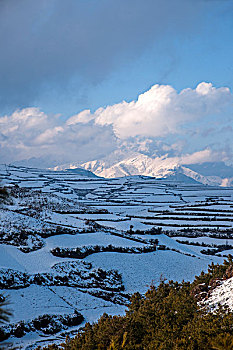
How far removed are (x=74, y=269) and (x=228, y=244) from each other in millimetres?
28599

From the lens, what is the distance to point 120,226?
49.7 meters

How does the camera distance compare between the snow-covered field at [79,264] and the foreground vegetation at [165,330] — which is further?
the snow-covered field at [79,264]

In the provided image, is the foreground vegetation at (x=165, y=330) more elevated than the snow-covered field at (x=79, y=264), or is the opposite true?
the foreground vegetation at (x=165, y=330)

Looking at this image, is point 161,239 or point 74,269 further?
point 161,239

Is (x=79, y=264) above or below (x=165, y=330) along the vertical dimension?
below

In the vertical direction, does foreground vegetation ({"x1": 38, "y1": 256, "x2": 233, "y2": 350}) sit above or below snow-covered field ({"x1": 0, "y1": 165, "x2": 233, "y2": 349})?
above

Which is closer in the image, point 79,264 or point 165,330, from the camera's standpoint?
point 165,330

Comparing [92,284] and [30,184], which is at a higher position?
[30,184]

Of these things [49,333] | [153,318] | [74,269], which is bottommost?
[49,333]

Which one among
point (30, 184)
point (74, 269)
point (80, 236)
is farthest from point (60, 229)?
point (30, 184)

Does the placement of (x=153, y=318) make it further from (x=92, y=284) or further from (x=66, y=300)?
(x=92, y=284)

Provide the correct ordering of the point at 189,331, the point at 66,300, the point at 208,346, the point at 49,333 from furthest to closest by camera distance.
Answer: the point at 66,300
the point at 49,333
the point at 189,331
the point at 208,346

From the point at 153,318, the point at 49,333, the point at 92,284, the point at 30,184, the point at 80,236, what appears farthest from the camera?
the point at 30,184

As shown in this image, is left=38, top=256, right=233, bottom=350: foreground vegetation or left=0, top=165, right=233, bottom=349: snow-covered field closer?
left=38, top=256, right=233, bottom=350: foreground vegetation
